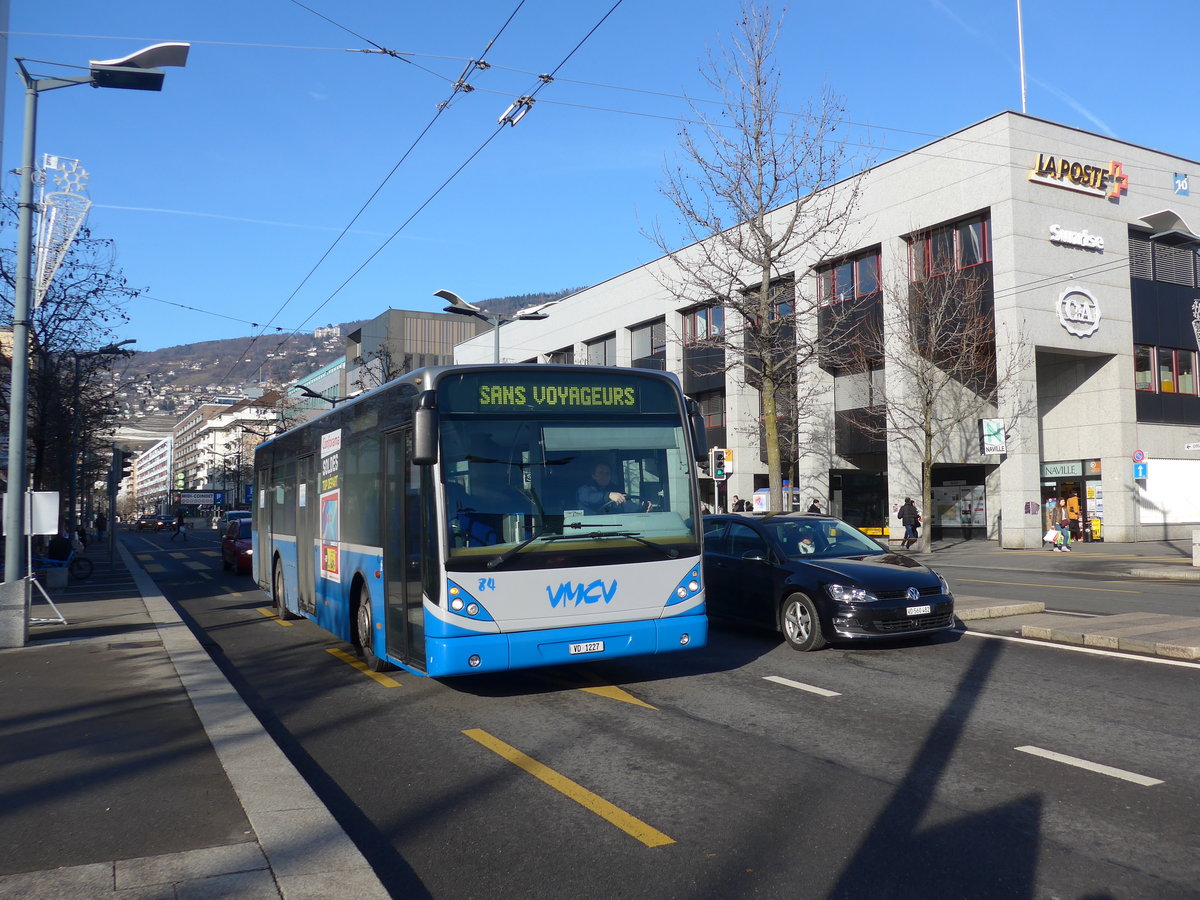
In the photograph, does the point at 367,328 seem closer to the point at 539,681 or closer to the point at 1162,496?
the point at 1162,496

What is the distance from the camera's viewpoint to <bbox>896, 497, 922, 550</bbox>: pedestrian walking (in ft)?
103

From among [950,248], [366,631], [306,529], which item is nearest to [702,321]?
[950,248]

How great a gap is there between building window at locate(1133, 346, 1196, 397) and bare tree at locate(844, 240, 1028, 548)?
504cm

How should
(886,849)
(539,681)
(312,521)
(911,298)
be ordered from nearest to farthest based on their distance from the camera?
(886,849)
(539,681)
(312,521)
(911,298)

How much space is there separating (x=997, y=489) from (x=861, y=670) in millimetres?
26024

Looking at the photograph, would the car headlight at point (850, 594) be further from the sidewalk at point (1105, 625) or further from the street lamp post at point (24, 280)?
the street lamp post at point (24, 280)

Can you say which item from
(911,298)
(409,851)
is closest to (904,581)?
(409,851)

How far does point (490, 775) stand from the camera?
6008 mm

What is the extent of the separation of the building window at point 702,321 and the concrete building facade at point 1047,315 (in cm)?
555

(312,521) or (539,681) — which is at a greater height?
(312,521)

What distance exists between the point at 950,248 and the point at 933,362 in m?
4.78

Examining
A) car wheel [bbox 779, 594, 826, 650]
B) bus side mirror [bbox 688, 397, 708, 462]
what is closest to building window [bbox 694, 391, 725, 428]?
car wheel [bbox 779, 594, 826, 650]

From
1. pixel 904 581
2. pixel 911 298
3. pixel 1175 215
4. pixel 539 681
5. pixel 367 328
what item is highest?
pixel 367 328

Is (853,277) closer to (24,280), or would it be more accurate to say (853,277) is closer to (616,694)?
(24,280)
